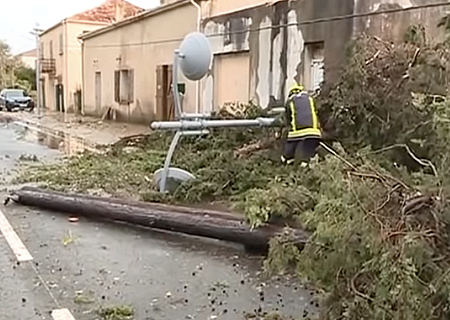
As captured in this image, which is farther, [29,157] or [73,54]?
[73,54]

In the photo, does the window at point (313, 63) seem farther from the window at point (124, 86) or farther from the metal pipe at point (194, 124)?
the window at point (124, 86)

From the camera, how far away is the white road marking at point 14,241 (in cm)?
668

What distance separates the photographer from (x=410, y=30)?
9.91 m

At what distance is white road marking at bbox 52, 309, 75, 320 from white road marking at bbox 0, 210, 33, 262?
1.69 meters

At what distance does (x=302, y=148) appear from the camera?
9625mm

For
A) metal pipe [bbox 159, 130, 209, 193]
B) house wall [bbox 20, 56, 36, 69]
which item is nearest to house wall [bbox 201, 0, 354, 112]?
metal pipe [bbox 159, 130, 209, 193]

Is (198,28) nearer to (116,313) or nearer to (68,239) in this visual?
(68,239)

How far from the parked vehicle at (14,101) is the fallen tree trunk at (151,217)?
37.1 meters

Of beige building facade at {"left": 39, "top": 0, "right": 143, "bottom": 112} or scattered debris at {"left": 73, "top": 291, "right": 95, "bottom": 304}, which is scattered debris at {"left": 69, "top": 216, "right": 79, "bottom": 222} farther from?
beige building facade at {"left": 39, "top": 0, "right": 143, "bottom": 112}

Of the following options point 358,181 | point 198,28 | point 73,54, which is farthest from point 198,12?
point 73,54

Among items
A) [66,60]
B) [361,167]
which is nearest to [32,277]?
[361,167]

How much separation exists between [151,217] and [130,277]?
1.83 m

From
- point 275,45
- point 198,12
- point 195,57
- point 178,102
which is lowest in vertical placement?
point 178,102

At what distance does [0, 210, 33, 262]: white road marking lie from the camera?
21.9 ft
